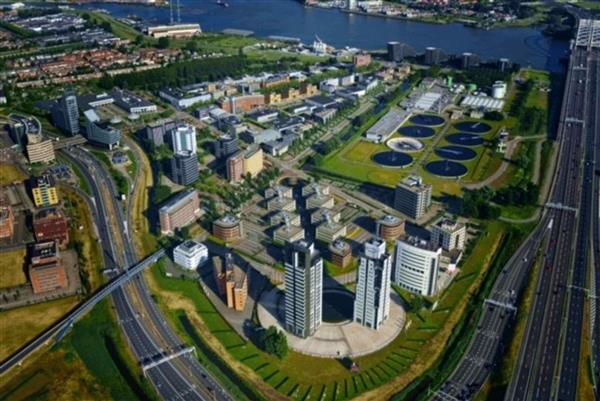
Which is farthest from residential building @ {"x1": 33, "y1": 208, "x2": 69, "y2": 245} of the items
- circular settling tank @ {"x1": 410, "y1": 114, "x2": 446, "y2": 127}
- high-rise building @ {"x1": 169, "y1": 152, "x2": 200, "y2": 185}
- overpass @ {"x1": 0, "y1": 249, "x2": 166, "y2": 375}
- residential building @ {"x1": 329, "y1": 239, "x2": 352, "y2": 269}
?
circular settling tank @ {"x1": 410, "y1": 114, "x2": 446, "y2": 127}

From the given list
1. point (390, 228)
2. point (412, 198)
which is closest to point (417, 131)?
point (412, 198)

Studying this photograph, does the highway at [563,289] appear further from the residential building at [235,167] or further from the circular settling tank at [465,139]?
the residential building at [235,167]

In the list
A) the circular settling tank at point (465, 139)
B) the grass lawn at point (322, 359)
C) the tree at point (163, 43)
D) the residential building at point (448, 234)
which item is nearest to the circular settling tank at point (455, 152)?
the circular settling tank at point (465, 139)

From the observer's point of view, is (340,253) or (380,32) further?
(380,32)

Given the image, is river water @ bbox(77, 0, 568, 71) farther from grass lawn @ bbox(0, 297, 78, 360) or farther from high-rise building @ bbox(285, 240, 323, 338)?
grass lawn @ bbox(0, 297, 78, 360)

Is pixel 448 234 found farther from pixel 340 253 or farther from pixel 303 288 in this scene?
pixel 303 288

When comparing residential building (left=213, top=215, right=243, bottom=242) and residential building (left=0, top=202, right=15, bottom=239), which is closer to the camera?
residential building (left=0, top=202, right=15, bottom=239)

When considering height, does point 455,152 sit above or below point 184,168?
below
